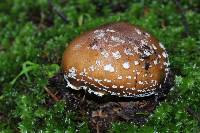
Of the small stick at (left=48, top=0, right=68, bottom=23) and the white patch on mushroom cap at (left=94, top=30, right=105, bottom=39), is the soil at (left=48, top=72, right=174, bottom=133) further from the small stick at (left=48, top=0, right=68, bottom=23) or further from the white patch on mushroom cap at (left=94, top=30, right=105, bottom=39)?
the small stick at (left=48, top=0, right=68, bottom=23)

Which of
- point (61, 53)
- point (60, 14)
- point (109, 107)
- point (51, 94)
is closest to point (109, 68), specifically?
point (109, 107)

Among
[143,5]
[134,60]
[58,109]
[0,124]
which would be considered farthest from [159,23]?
[0,124]

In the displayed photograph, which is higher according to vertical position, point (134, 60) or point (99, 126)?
point (134, 60)

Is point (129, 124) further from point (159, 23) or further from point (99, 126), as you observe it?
point (159, 23)

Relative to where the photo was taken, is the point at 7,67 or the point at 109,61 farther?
the point at 7,67

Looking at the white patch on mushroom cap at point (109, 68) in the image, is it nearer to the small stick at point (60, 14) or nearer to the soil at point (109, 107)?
the soil at point (109, 107)

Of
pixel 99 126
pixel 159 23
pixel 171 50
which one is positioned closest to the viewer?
pixel 99 126

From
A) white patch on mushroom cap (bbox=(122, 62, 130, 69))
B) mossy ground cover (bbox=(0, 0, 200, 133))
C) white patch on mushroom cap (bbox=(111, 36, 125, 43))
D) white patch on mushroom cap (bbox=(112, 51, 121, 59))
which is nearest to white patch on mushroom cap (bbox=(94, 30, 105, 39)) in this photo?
white patch on mushroom cap (bbox=(111, 36, 125, 43))
